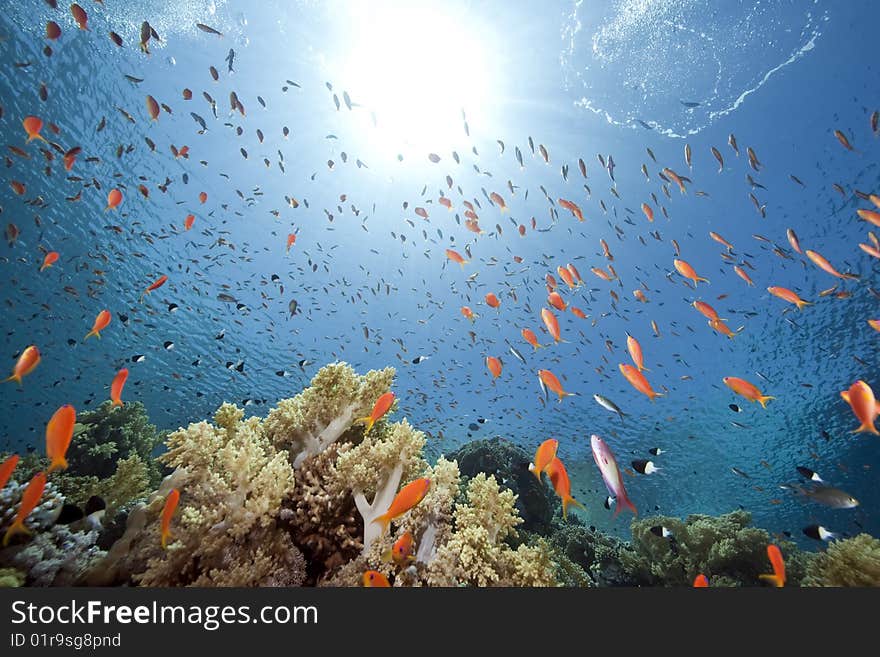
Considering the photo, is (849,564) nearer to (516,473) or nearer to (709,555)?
(709,555)

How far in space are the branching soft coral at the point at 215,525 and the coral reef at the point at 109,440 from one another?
18.5 ft

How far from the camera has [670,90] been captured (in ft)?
50.6

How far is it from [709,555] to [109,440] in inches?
571

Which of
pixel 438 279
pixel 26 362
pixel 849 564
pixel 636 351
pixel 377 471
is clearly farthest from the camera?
pixel 438 279

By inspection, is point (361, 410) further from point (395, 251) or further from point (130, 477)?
point (395, 251)

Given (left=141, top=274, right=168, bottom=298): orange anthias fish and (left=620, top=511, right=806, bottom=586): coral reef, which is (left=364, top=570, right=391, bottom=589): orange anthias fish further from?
(left=620, top=511, right=806, bottom=586): coral reef

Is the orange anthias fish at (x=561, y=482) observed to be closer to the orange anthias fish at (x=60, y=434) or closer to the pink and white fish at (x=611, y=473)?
the pink and white fish at (x=611, y=473)

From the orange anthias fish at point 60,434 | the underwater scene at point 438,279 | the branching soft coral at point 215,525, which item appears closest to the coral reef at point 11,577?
the underwater scene at point 438,279

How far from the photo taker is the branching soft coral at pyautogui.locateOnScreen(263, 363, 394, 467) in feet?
14.1

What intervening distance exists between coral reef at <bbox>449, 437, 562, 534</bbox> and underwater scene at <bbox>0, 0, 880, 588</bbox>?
0.09m

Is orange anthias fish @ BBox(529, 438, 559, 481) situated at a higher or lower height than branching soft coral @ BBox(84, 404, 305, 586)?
higher

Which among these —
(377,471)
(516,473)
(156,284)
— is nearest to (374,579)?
(377,471)

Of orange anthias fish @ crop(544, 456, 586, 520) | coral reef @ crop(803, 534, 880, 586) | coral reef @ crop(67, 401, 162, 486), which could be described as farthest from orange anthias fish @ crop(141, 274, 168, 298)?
coral reef @ crop(803, 534, 880, 586)

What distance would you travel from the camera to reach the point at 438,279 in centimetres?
3022
